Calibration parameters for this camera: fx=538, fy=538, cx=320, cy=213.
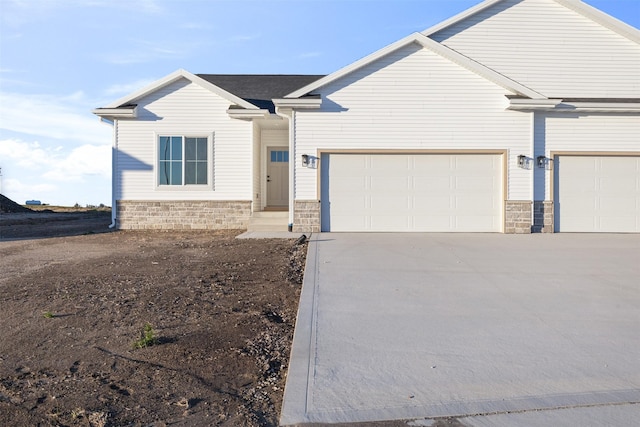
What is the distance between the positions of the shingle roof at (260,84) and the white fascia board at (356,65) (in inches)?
117

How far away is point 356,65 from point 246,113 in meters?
3.81

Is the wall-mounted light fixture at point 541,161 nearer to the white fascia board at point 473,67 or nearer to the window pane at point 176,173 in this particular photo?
the white fascia board at point 473,67

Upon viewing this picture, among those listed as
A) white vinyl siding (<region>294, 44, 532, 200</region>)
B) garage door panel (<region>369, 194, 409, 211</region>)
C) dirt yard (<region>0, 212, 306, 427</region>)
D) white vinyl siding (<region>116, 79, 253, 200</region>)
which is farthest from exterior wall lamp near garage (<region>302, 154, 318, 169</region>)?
dirt yard (<region>0, 212, 306, 427</region>)

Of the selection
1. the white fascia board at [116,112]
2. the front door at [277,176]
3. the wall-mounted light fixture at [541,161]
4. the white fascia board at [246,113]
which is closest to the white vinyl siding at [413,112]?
the wall-mounted light fixture at [541,161]

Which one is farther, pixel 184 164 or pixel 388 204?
pixel 184 164

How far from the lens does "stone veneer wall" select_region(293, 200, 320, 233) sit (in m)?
14.5

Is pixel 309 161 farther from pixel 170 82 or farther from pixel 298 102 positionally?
pixel 170 82

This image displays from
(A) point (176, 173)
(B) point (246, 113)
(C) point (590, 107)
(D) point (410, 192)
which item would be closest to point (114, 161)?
(A) point (176, 173)

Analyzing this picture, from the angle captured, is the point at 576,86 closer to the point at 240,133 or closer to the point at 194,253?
the point at 240,133

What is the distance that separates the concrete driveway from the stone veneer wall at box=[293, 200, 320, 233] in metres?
4.36

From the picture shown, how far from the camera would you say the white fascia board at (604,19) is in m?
15.5

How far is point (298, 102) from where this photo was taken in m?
14.1

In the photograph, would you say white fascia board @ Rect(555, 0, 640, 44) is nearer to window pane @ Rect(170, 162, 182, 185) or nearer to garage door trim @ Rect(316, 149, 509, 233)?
garage door trim @ Rect(316, 149, 509, 233)

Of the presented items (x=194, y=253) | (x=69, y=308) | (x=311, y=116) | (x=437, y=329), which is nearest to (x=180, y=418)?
(x=437, y=329)
